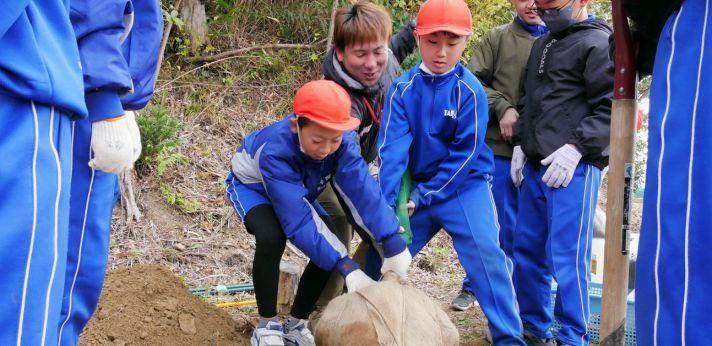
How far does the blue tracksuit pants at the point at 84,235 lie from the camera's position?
229 cm

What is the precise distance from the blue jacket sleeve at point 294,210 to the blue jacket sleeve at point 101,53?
1204 mm

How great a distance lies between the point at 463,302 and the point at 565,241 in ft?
4.14

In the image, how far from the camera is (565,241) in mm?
3766

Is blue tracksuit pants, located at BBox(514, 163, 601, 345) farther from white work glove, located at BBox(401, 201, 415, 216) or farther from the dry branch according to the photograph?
the dry branch

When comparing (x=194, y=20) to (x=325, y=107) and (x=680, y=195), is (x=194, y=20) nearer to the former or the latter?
(x=325, y=107)

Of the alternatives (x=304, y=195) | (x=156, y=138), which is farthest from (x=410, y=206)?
(x=156, y=138)

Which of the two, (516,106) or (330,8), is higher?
(330,8)

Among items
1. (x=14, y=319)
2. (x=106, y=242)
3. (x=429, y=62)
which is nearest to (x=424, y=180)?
(x=429, y=62)

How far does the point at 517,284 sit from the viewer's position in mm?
4109

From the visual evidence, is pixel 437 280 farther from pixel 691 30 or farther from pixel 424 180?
pixel 691 30

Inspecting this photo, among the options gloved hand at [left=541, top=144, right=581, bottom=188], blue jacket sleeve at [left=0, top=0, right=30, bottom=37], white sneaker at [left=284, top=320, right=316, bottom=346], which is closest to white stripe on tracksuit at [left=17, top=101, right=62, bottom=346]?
blue jacket sleeve at [left=0, top=0, right=30, bottom=37]

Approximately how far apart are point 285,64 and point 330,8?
81 cm

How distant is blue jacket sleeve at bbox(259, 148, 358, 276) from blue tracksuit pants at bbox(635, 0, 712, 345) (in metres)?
1.71

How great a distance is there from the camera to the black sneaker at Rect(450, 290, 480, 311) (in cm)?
482
